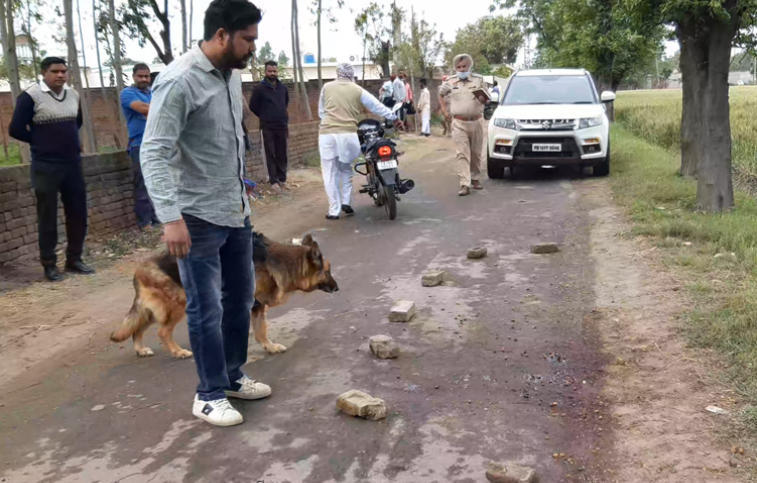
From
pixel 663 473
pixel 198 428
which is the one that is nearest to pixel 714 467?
pixel 663 473

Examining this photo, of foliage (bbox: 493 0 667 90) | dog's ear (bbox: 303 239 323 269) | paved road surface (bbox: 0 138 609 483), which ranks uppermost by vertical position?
foliage (bbox: 493 0 667 90)

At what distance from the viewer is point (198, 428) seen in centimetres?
346

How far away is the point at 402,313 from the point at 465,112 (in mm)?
6259

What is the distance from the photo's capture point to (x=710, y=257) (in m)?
5.86

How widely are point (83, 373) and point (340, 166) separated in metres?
5.55

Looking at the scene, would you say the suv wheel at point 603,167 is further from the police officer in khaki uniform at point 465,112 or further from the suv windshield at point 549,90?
the police officer in khaki uniform at point 465,112

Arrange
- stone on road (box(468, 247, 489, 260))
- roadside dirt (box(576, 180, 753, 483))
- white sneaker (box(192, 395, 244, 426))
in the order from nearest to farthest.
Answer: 1. roadside dirt (box(576, 180, 753, 483))
2. white sneaker (box(192, 395, 244, 426))
3. stone on road (box(468, 247, 489, 260))

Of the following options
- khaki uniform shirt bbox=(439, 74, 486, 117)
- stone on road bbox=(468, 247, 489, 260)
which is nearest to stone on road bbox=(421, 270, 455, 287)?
stone on road bbox=(468, 247, 489, 260)

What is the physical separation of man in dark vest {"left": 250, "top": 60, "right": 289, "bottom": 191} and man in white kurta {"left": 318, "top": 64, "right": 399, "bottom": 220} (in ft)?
8.06

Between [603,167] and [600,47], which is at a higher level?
[600,47]

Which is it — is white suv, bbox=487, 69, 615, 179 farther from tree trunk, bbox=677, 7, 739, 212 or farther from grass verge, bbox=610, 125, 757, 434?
tree trunk, bbox=677, 7, 739, 212

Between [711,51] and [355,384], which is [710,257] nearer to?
[711,51]

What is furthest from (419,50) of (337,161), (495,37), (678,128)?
(495,37)

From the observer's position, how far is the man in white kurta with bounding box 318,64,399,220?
8961 mm
